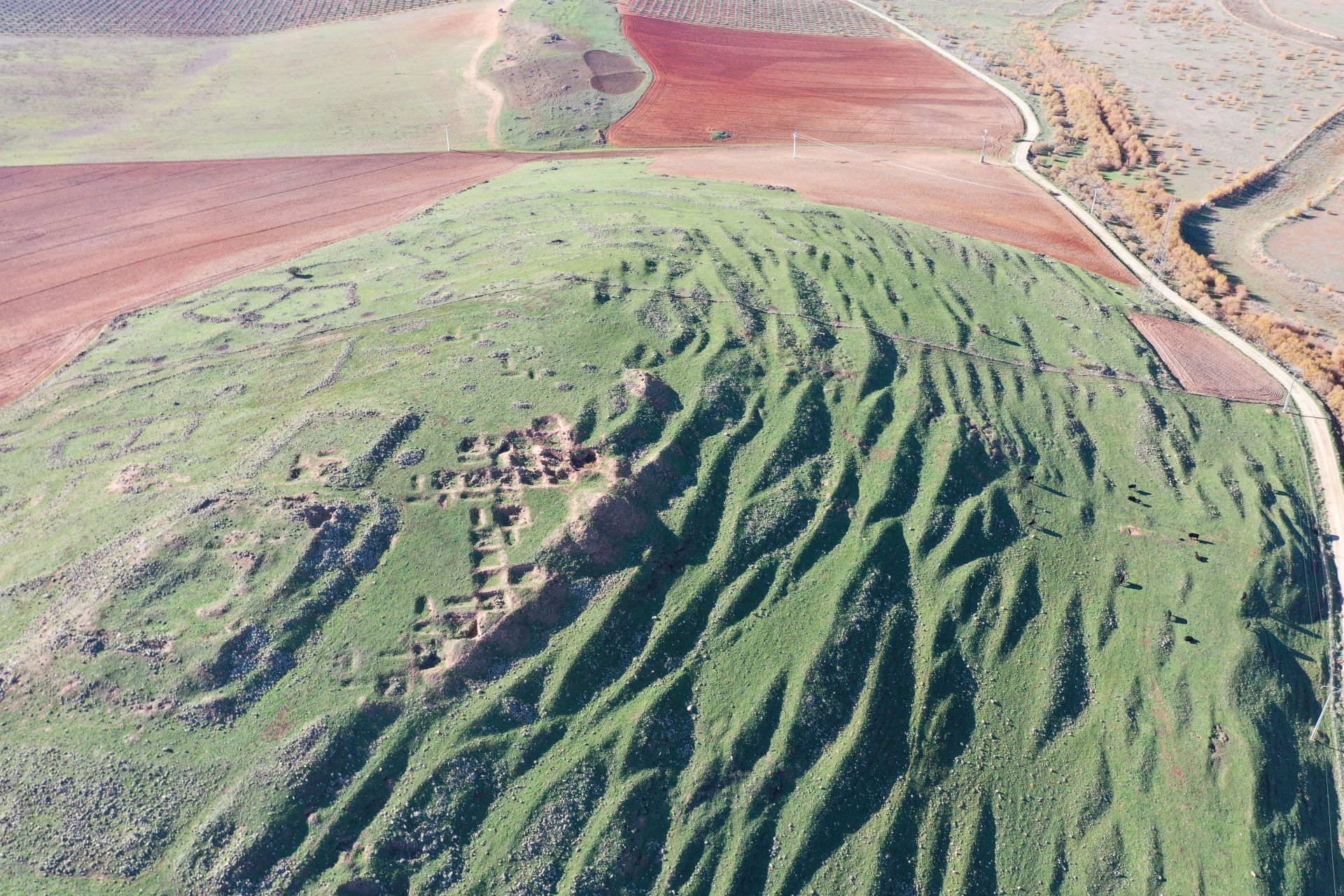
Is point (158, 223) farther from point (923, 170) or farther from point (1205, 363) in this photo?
point (1205, 363)

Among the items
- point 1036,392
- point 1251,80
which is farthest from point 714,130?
point 1251,80

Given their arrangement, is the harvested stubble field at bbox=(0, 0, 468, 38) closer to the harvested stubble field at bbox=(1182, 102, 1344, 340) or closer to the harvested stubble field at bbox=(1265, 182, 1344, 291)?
the harvested stubble field at bbox=(1182, 102, 1344, 340)

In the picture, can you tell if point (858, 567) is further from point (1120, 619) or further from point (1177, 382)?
point (1177, 382)

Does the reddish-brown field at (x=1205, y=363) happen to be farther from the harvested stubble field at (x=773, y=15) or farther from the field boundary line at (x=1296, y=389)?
the harvested stubble field at (x=773, y=15)

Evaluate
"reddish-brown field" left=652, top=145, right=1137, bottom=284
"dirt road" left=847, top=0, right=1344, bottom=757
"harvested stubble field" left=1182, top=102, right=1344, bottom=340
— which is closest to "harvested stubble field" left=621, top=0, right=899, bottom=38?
"reddish-brown field" left=652, top=145, right=1137, bottom=284

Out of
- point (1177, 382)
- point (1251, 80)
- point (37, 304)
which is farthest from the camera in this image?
point (1251, 80)

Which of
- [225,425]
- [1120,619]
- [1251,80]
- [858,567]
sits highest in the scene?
[1251,80]

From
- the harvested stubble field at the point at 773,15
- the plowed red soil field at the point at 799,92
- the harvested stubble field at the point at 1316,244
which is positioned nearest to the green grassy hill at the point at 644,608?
the harvested stubble field at the point at 1316,244
